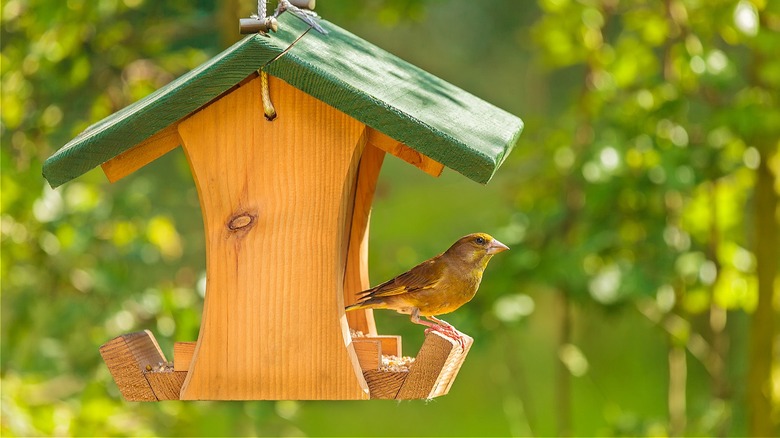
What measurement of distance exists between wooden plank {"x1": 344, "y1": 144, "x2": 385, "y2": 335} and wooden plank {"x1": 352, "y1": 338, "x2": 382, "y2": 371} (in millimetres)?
503

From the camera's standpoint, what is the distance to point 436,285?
2.75m

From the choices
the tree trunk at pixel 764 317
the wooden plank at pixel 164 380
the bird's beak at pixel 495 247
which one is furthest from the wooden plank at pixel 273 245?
the tree trunk at pixel 764 317

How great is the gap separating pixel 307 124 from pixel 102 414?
343 cm

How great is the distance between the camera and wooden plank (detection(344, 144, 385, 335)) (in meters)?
3.17

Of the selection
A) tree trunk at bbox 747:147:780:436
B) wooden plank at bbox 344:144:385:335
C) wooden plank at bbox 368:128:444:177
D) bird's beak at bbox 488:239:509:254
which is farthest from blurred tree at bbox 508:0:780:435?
wooden plank at bbox 368:128:444:177

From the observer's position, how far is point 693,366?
1082 centimetres

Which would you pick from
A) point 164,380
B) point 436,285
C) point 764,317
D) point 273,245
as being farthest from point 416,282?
point 764,317

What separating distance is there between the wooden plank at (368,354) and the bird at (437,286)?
0.13 metres

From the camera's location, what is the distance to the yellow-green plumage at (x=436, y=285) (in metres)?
2.75

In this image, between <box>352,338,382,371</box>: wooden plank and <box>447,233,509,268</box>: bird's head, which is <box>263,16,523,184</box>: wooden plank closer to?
<box>447,233,509,268</box>: bird's head

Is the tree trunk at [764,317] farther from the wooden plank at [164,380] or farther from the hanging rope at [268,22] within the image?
the wooden plank at [164,380]

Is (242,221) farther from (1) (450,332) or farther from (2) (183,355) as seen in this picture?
(1) (450,332)

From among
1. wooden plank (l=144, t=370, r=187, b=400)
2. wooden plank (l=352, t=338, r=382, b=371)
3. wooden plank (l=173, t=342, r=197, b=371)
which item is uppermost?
wooden plank (l=352, t=338, r=382, b=371)

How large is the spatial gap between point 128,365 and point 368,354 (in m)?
0.61
